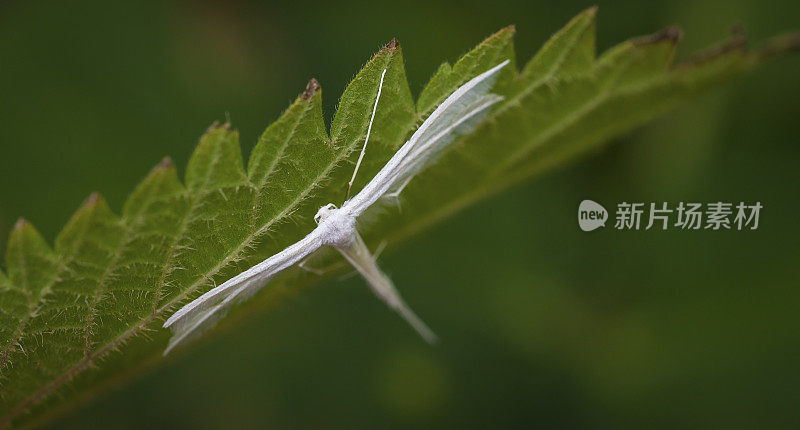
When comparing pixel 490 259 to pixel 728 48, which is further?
pixel 490 259

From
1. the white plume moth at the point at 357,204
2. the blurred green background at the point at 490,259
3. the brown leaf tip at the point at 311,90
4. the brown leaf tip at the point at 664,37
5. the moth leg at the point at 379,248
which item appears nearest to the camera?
the brown leaf tip at the point at 311,90

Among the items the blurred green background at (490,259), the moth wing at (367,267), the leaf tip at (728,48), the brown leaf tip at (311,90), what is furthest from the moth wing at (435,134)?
the blurred green background at (490,259)

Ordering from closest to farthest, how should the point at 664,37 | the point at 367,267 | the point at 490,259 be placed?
the point at 664,37 < the point at 367,267 < the point at 490,259

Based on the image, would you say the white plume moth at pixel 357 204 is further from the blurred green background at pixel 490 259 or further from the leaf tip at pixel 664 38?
the blurred green background at pixel 490 259

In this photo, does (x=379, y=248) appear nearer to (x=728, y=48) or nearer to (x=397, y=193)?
(x=397, y=193)

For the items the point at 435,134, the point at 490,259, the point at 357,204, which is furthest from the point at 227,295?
the point at 490,259

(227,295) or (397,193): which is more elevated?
(397,193)
